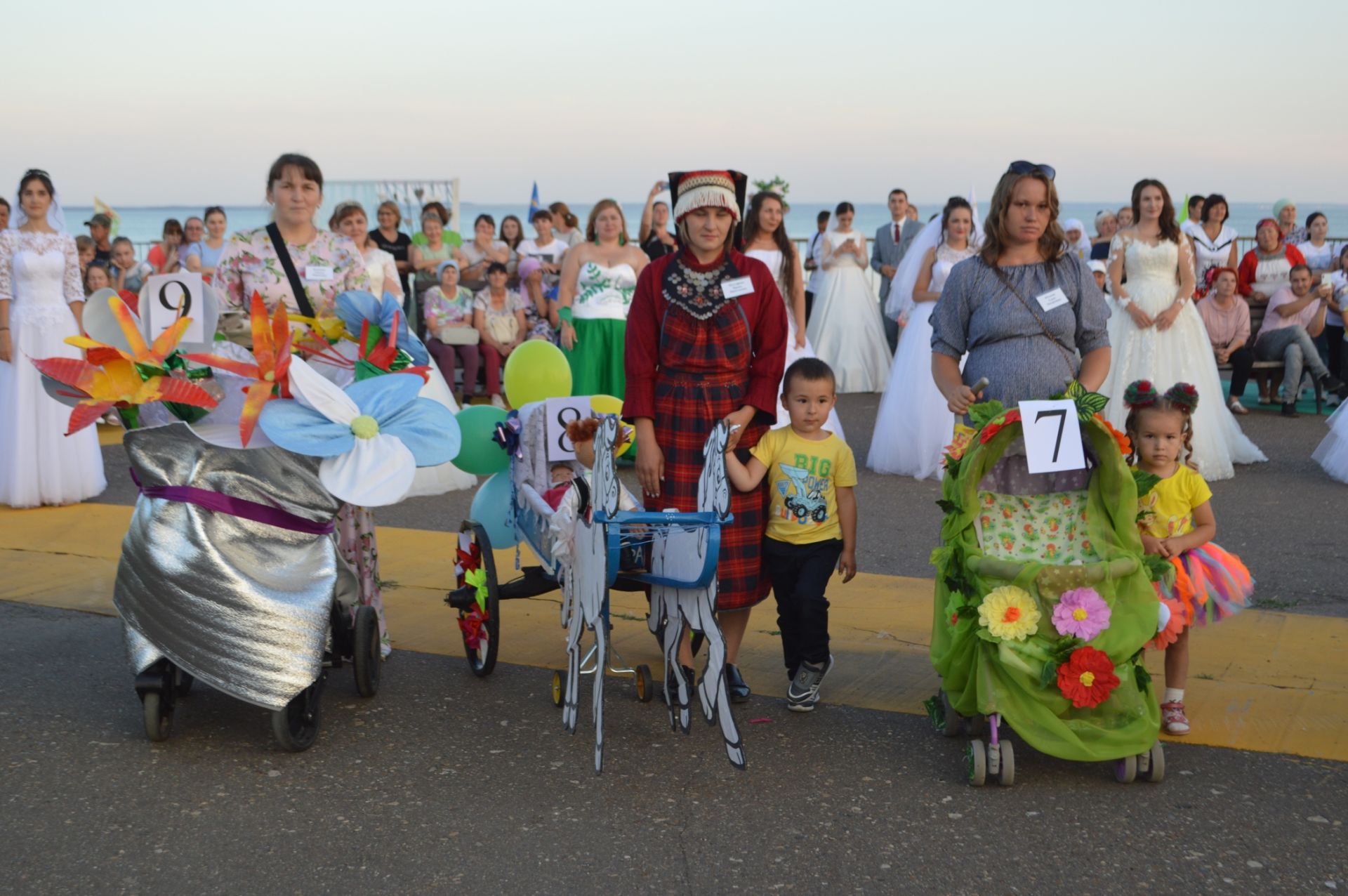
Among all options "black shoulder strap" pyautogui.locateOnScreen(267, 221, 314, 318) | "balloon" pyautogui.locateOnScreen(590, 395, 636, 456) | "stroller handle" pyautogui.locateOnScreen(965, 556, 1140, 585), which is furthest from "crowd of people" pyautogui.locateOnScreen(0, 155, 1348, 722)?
"stroller handle" pyautogui.locateOnScreen(965, 556, 1140, 585)

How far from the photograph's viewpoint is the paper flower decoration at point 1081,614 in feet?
12.6

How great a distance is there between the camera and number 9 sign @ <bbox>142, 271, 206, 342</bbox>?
4.74 metres

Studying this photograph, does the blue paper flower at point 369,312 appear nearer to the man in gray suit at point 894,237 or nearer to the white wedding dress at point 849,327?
the white wedding dress at point 849,327

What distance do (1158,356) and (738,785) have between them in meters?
6.46

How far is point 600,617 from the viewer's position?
394 centimetres

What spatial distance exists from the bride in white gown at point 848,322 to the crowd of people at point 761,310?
27 mm

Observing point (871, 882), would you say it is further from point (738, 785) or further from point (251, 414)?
point (251, 414)

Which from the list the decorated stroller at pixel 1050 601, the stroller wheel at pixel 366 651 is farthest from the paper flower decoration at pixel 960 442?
the stroller wheel at pixel 366 651

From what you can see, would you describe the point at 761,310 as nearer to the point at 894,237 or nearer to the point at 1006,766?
the point at 1006,766

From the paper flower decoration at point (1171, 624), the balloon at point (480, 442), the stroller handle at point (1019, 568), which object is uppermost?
the balloon at point (480, 442)

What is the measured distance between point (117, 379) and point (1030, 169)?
10.6 feet

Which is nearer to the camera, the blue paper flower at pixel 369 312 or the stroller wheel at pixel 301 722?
the stroller wheel at pixel 301 722

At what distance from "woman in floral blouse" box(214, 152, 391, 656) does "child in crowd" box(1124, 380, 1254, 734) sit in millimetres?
3039

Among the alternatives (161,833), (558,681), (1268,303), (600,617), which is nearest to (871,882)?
(600,617)
